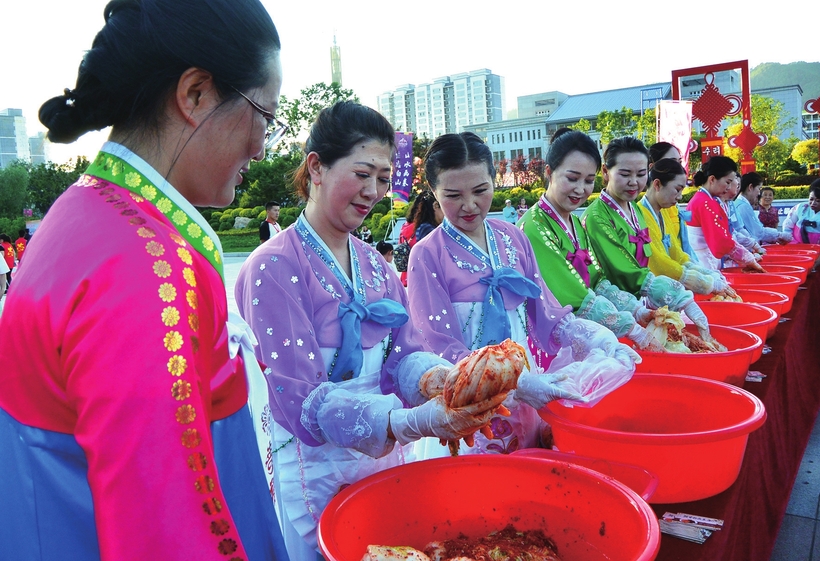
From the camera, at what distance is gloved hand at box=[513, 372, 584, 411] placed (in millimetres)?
1480

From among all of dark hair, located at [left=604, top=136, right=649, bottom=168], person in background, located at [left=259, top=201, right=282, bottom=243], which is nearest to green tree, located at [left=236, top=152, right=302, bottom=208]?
person in background, located at [left=259, top=201, right=282, bottom=243]

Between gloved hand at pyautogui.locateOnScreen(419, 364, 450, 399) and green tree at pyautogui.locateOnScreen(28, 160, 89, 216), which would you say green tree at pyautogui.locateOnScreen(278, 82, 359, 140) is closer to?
green tree at pyautogui.locateOnScreen(28, 160, 89, 216)

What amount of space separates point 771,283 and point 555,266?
1.75 m

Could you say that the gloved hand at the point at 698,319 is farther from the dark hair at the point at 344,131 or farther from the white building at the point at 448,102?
the white building at the point at 448,102

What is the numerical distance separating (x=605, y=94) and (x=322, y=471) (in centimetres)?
5900

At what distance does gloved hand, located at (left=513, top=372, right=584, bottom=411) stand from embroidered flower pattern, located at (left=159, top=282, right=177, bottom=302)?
3.30 ft

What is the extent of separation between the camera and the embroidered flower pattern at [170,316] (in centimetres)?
62

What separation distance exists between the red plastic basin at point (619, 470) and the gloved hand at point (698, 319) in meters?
1.27

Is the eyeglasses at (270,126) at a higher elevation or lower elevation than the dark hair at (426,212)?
higher

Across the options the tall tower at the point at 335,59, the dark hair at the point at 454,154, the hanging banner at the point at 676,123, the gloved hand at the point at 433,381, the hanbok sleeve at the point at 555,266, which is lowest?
the gloved hand at the point at 433,381

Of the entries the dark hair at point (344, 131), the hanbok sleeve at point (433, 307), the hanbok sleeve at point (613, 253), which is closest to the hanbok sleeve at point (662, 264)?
the hanbok sleeve at point (613, 253)

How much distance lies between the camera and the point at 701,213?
17.1 feet

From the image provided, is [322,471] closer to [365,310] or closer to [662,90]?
[365,310]

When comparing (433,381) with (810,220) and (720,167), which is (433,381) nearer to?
(720,167)
